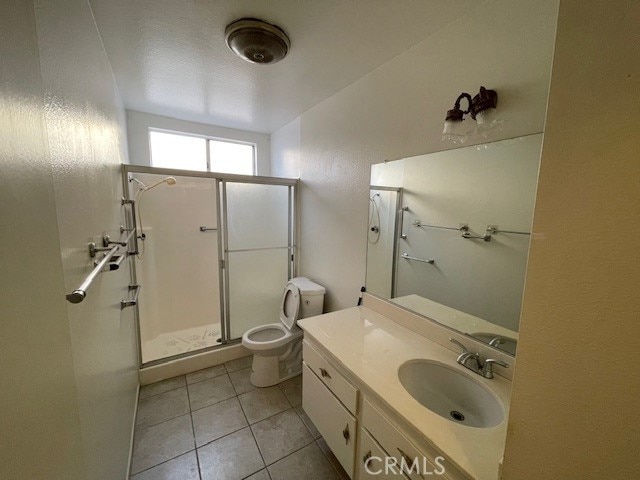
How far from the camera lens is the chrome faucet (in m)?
1.08

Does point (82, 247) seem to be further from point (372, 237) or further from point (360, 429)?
point (372, 237)

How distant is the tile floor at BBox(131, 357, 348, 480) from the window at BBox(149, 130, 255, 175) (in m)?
2.13

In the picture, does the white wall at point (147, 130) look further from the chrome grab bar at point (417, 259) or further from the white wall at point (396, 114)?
the chrome grab bar at point (417, 259)

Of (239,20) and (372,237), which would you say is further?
(372,237)

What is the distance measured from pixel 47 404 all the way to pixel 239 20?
1653mm

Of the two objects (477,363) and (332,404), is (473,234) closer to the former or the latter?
(477,363)

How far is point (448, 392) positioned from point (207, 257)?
111 inches

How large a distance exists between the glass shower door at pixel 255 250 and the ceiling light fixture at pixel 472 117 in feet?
5.84

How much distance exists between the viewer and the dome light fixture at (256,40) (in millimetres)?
1284

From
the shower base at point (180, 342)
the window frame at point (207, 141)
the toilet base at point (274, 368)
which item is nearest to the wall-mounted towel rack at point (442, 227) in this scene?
the toilet base at point (274, 368)

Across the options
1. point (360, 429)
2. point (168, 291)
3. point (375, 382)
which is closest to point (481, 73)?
point (375, 382)

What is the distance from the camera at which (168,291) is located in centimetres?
290

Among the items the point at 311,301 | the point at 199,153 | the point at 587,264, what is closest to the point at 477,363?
the point at 587,264

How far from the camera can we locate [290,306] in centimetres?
240
